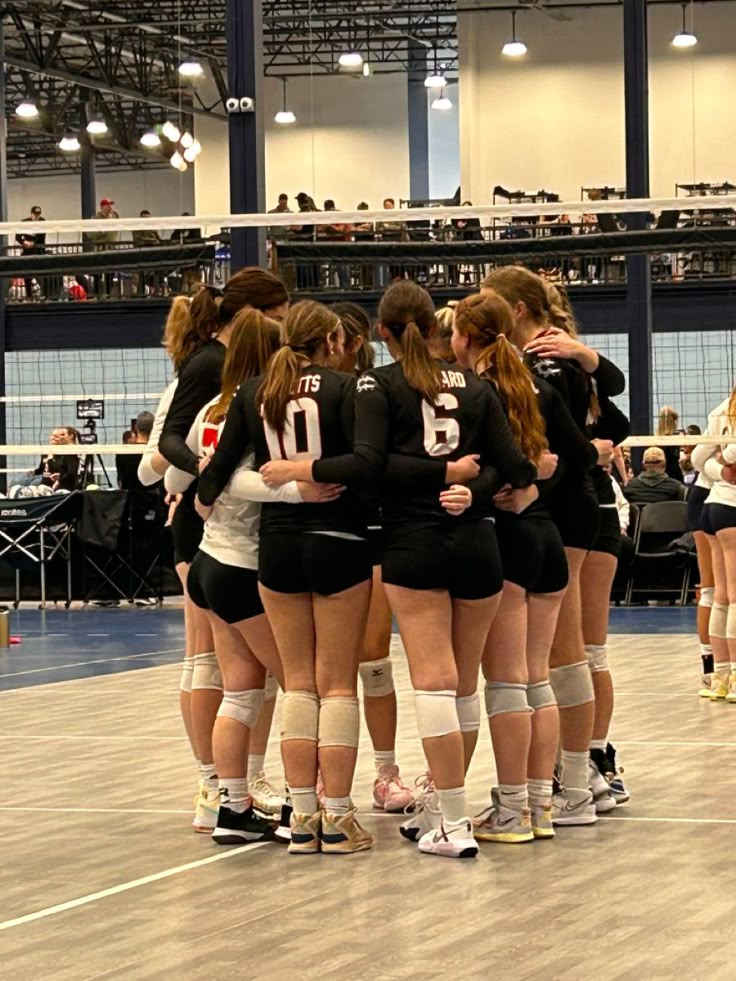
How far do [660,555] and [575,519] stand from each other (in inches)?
372

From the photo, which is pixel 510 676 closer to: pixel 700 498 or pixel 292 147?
pixel 700 498

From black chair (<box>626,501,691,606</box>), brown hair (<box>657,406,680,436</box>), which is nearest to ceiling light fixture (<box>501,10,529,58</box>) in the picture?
brown hair (<box>657,406,680,436</box>)

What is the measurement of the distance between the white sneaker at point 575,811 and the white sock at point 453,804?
0.52m

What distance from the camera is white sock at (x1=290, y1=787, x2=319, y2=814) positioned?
4.91m

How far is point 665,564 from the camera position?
1474cm

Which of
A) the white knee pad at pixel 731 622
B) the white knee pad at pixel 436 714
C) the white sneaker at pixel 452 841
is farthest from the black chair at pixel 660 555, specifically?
the white knee pad at pixel 436 714

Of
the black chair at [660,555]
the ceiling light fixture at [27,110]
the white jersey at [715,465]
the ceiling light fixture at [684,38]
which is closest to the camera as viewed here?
the white jersey at [715,465]

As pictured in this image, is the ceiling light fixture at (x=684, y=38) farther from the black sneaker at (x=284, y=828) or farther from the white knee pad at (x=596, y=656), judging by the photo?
the black sneaker at (x=284, y=828)

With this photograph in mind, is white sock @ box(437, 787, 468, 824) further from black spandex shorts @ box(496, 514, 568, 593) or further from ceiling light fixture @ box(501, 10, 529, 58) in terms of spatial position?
ceiling light fixture @ box(501, 10, 529, 58)

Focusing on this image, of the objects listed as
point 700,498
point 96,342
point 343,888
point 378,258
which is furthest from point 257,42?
point 96,342

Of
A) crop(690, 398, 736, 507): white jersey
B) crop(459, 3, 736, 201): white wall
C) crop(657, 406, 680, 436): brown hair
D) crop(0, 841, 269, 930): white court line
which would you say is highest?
crop(459, 3, 736, 201): white wall

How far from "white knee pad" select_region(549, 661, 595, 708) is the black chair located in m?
9.12

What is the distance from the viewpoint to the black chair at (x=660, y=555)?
14523mm

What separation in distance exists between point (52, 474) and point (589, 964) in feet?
46.1
